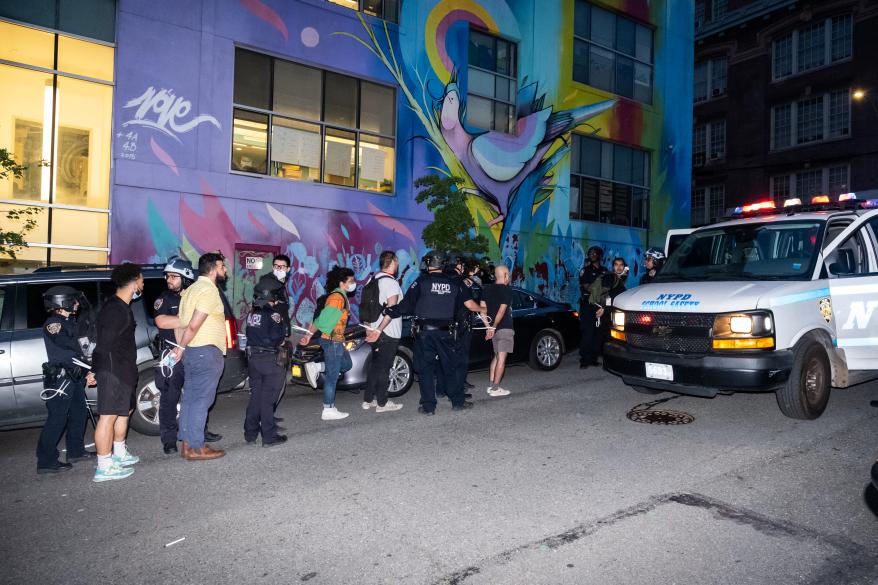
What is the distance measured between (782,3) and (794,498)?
97.9 ft

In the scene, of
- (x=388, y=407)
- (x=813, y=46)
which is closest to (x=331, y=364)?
(x=388, y=407)

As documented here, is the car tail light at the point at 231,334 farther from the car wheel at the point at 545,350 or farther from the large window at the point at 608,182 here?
the large window at the point at 608,182

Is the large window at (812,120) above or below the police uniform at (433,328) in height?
above

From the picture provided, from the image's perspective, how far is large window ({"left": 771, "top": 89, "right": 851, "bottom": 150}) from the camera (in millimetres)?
25236

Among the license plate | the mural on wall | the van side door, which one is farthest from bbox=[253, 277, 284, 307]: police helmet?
the mural on wall

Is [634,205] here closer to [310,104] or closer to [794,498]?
[310,104]

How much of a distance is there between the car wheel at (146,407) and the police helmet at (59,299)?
Answer: 1.23 metres

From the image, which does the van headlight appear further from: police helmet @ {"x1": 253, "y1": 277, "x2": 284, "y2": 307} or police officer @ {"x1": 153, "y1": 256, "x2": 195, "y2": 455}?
police officer @ {"x1": 153, "y1": 256, "x2": 195, "y2": 455}

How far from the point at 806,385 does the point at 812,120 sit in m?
25.8

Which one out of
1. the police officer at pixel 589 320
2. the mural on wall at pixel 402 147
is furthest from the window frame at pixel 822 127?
the police officer at pixel 589 320

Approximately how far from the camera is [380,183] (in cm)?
1444

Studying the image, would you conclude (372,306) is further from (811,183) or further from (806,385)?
(811,183)

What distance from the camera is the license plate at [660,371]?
6055 mm

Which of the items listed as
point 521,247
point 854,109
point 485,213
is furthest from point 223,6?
point 854,109
